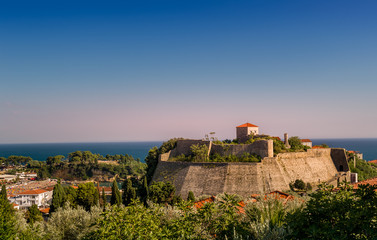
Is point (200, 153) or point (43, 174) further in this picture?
point (43, 174)

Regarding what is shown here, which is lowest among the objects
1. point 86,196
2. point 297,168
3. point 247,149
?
point 86,196

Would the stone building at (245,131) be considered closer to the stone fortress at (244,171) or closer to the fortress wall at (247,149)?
the stone fortress at (244,171)

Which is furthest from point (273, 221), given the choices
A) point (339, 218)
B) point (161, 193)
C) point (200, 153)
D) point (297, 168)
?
point (297, 168)

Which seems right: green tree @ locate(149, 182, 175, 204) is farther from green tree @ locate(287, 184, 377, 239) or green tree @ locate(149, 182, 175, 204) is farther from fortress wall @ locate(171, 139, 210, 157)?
green tree @ locate(287, 184, 377, 239)

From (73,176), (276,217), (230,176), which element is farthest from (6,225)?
(73,176)

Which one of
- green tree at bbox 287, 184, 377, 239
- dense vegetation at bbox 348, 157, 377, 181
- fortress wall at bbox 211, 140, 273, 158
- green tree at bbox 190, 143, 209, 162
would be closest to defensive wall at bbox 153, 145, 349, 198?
fortress wall at bbox 211, 140, 273, 158

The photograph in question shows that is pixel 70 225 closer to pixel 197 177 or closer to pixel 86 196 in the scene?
pixel 86 196

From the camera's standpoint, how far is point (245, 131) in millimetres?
46375

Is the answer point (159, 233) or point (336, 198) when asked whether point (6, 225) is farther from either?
point (336, 198)

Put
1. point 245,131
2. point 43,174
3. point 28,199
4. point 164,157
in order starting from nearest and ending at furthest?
point 164,157 → point 245,131 → point 28,199 → point 43,174

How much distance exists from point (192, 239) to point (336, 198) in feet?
16.5

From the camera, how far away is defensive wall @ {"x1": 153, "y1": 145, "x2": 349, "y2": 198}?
1339 inches

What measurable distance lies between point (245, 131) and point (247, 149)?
27.7 ft

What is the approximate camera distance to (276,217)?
378 inches
